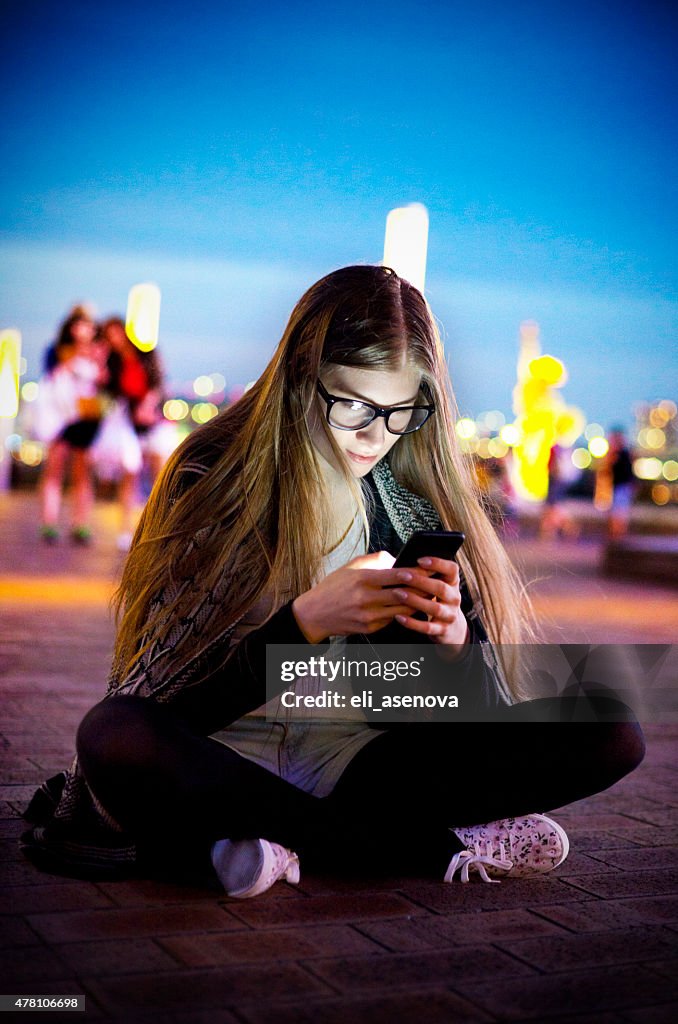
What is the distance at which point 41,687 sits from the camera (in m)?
4.77

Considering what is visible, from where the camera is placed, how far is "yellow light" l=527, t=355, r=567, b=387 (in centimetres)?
3581

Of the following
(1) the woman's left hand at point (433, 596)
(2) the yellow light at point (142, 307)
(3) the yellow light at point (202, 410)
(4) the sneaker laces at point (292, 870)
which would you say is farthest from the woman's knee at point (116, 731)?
(3) the yellow light at point (202, 410)

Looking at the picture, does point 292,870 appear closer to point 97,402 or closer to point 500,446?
point 97,402

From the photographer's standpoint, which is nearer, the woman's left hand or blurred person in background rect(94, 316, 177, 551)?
the woman's left hand

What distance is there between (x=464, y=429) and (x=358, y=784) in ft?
3.34

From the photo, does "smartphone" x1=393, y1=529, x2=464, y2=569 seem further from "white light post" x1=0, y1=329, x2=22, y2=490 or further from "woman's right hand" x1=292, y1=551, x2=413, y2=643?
"white light post" x1=0, y1=329, x2=22, y2=490

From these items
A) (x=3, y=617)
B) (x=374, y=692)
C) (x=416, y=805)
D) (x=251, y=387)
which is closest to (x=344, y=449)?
(x=251, y=387)

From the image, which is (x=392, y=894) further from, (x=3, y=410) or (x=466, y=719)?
(x=3, y=410)

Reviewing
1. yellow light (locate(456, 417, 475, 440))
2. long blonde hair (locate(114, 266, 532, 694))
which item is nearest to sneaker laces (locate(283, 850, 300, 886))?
long blonde hair (locate(114, 266, 532, 694))

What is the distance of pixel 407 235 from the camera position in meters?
11.6

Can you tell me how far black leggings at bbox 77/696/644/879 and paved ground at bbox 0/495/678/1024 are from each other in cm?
7

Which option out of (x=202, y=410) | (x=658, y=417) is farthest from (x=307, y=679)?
(x=658, y=417)

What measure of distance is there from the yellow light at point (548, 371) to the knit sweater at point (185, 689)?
33.7m

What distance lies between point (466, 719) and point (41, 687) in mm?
2507
